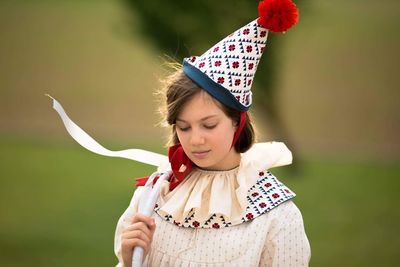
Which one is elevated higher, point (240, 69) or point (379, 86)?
point (379, 86)

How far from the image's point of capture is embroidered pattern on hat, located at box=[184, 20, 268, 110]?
1765 mm

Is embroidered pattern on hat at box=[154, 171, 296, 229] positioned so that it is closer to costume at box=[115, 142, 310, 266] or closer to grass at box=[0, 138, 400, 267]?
costume at box=[115, 142, 310, 266]

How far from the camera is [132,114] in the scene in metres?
7.73

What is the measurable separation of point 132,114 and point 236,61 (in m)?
6.01

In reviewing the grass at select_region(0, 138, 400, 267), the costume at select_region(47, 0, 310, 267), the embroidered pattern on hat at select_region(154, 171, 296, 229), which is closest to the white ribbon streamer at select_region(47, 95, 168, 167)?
the costume at select_region(47, 0, 310, 267)

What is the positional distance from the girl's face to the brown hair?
1 centimetres

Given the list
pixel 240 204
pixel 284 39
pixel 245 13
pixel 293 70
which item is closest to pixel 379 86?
pixel 293 70

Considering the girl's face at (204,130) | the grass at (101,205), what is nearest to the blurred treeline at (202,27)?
the grass at (101,205)

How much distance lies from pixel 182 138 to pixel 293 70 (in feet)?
16.8

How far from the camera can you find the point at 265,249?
70.5 inches

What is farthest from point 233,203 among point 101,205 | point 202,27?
point 101,205

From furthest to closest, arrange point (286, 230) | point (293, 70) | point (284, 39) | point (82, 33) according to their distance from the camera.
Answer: point (82, 33) → point (293, 70) → point (284, 39) → point (286, 230)

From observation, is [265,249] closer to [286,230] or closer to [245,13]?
[286,230]

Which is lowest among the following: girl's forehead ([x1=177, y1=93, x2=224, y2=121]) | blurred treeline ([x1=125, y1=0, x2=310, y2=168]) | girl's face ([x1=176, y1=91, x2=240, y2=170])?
girl's face ([x1=176, y1=91, x2=240, y2=170])
